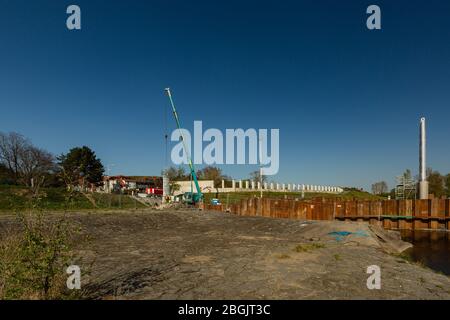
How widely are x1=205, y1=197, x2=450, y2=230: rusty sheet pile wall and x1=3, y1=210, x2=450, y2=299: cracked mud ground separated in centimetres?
1264

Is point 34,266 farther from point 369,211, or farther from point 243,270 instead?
point 369,211

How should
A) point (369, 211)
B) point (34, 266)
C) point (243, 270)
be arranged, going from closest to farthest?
point (34, 266), point (243, 270), point (369, 211)

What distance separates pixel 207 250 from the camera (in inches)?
397

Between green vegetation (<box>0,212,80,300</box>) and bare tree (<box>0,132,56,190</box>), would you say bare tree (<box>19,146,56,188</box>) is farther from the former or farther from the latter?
green vegetation (<box>0,212,80,300</box>)

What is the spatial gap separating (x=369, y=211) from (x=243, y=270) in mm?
23170

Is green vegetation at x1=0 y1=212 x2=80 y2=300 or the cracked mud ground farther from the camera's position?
the cracked mud ground

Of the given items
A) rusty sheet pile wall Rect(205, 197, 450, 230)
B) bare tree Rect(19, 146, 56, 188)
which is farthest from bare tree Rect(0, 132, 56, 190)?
rusty sheet pile wall Rect(205, 197, 450, 230)

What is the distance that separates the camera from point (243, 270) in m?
7.21

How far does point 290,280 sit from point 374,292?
5.37 feet

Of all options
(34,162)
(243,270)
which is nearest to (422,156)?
(243,270)

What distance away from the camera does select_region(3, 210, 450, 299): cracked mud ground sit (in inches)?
221

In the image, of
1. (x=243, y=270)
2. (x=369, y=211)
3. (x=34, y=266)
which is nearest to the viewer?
(x=34, y=266)
